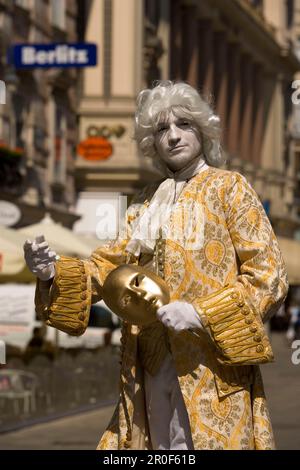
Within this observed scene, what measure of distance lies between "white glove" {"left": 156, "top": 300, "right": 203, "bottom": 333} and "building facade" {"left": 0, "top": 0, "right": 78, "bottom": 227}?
19215 mm

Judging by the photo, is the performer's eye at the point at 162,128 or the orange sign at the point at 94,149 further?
the orange sign at the point at 94,149

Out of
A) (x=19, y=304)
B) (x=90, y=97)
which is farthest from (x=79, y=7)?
(x=19, y=304)

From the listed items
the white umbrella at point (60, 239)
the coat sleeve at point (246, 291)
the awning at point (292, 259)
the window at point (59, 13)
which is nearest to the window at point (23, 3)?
the window at point (59, 13)

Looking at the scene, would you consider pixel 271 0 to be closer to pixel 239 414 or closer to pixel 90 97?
pixel 90 97

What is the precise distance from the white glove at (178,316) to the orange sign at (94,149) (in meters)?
27.7

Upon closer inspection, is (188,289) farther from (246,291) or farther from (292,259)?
(292,259)

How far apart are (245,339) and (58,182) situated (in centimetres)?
2715

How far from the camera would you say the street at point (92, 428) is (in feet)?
41.2

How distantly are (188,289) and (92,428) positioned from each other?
1057cm

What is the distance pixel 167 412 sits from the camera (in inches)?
189

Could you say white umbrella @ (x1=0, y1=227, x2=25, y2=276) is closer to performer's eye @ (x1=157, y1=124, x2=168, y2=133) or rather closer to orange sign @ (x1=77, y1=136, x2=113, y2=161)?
performer's eye @ (x1=157, y1=124, x2=168, y2=133)

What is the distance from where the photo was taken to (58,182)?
31672mm

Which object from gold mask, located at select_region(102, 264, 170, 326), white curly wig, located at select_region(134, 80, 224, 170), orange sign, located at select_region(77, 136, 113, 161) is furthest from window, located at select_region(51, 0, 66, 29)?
gold mask, located at select_region(102, 264, 170, 326)

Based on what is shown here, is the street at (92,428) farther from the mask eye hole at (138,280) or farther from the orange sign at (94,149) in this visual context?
the orange sign at (94,149)
